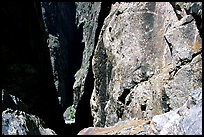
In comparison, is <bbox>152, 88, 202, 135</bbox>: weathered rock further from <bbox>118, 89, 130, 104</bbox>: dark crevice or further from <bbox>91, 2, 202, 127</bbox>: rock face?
<bbox>118, 89, 130, 104</bbox>: dark crevice

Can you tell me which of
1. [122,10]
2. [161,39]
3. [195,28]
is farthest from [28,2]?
[195,28]

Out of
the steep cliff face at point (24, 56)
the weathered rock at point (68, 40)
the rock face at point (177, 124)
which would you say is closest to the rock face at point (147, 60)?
the rock face at point (177, 124)

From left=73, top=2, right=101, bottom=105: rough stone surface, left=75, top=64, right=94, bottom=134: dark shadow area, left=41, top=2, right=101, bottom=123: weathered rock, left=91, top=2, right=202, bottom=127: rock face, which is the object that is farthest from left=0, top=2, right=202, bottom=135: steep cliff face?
left=41, top=2, right=101, bottom=123: weathered rock

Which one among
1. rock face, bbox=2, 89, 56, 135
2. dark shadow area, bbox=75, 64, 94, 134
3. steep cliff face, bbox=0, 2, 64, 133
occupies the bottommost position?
dark shadow area, bbox=75, 64, 94, 134

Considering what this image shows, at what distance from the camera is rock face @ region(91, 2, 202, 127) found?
1453 centimetres

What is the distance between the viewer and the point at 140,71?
1755 cm

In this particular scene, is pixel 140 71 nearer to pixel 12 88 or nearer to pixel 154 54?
pixel 154 54

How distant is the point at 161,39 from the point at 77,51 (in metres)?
33.4

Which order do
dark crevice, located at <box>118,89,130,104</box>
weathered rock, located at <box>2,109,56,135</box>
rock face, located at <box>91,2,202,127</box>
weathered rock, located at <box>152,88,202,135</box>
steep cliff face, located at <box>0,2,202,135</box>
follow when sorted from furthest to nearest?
dark crevice, located at <box>118,89,130,104</box>
rock face, located at <box>91,2,202,127</box>
steep cliff face, located at <box>0,2,202,135</box>
weathered rock, located at <box>2,109,56,135</box>
weathered rock, located at <box>152,88,202,135</box>

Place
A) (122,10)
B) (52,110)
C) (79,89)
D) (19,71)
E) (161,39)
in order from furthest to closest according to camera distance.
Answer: (79,89), (52,110), (19,71), (122,10), (161,39)

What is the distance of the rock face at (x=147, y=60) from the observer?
1453 centimetres

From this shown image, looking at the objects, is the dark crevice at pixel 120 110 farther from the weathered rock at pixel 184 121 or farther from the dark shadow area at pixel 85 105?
the dark shadow area at pixel 85 105

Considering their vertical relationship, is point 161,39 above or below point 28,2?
below

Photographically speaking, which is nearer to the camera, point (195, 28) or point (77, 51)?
point (195, 28)
